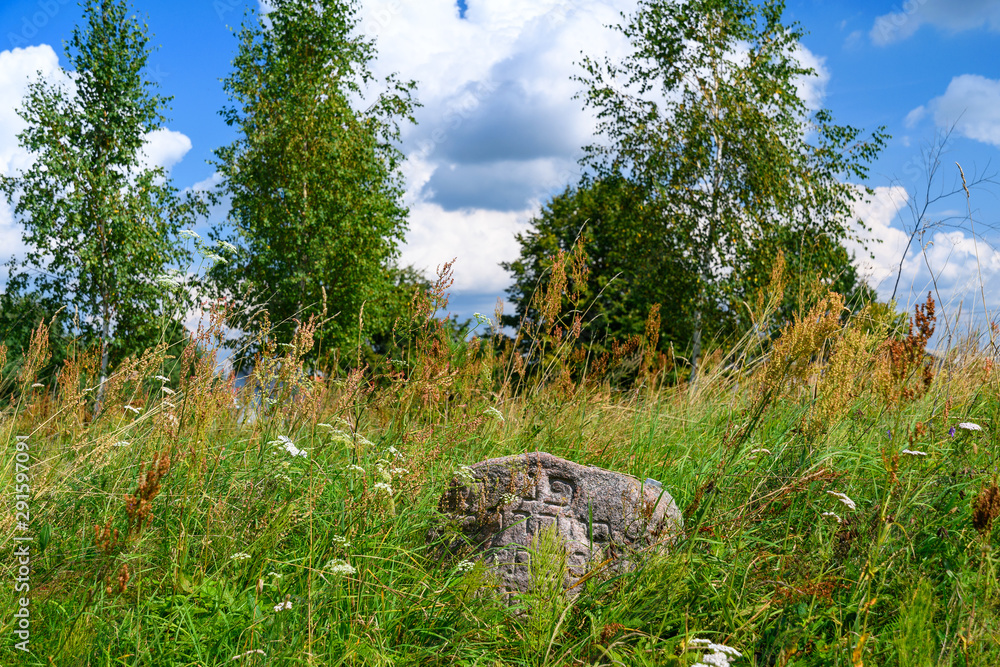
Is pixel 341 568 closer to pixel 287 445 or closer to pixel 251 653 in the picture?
pixel 251 653

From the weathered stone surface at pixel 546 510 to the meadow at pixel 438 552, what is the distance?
0.18 metres

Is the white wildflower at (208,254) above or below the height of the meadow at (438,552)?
above

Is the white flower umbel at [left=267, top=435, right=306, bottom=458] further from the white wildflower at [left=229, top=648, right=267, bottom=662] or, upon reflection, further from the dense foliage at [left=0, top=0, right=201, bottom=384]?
the dense foliage at [left=0, top=0, right=201, bottom=384]

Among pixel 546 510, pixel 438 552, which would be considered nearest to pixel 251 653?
pixel 438 552

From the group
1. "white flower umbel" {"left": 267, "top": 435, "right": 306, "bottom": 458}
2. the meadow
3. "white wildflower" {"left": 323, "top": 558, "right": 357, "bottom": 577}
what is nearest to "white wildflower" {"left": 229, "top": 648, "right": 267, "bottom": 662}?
the meadow

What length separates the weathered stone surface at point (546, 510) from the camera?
103 inches

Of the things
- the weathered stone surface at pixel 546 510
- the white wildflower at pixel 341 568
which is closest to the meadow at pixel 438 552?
the white wildflower at pixel 341 568

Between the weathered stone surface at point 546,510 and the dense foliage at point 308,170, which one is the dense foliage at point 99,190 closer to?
the dense foliage at point 308,170

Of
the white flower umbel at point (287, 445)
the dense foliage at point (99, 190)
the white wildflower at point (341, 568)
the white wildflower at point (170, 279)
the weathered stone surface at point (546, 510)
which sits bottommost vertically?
the white wildflower at point (341, 568)

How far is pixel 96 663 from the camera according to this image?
6.58 feet

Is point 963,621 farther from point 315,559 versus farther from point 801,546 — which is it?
point 315,559

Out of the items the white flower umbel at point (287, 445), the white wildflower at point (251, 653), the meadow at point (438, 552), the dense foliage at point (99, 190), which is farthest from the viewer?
the dense foliage at point (99, 190)

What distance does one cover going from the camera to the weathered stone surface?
2.62 meters

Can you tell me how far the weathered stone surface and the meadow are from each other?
18 centimetres
